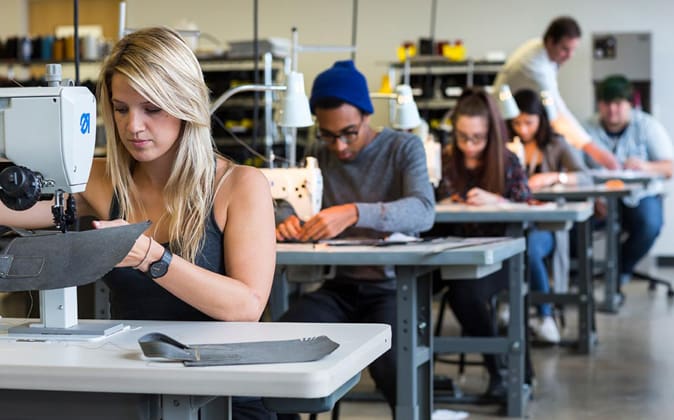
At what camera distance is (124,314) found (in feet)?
6.84

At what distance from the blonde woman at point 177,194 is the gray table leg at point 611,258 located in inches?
169

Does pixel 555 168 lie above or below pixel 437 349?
above

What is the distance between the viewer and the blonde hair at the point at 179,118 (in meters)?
1.99

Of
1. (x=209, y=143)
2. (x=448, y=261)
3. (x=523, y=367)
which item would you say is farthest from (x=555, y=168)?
(x=209, y=143)

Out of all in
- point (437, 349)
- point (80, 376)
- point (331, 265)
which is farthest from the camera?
point (437, 349)

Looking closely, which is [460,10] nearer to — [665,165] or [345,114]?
[665,165]

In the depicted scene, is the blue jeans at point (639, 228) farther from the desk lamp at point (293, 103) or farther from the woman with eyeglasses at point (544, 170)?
the desk lamp at point (293, 103)

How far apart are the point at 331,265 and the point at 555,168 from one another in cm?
306

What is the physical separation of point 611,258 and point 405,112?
2951mm

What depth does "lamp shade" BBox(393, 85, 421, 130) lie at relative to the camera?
11.7 ft

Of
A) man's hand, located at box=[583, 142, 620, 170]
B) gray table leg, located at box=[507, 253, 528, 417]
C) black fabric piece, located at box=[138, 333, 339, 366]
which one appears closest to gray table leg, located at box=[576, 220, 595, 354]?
gray table leg, located at box=[507, 253, 528, 417]

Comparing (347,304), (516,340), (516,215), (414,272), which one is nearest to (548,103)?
(516,215)

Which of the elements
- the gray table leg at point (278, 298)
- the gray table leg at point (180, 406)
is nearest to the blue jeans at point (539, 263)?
the gray table leg at point (278, 298)

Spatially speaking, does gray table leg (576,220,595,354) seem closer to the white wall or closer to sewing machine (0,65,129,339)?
sewing machine (0,65,129,339)
